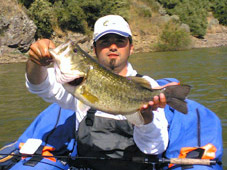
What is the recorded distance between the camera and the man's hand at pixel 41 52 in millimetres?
2492

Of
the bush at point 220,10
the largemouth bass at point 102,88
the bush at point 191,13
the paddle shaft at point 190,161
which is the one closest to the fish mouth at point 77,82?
the largemouth bass at point 102,88

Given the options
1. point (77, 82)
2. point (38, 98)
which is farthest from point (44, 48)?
point (38, 98)

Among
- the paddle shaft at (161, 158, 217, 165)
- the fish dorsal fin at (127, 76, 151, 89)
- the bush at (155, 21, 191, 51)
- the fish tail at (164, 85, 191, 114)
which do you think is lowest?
the paddle shaft at (161, 158, 217, 165)

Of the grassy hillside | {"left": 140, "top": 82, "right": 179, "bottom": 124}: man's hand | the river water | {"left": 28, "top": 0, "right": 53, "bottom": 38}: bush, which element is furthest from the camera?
the grassy hillside

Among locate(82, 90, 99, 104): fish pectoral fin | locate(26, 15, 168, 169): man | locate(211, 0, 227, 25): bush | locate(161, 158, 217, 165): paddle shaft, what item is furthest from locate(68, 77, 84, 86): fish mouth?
locate(211, 0, 227, 25): bush

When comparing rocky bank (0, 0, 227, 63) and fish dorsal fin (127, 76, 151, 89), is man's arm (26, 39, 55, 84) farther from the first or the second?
rocky bank (0, 0, 227, 63)

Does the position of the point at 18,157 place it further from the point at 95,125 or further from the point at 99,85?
the point at 99,85

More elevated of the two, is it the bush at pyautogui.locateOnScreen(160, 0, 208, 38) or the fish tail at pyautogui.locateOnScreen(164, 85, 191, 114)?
the bush at pyautogui.locateOnScreen(160, 0, 208, 38)

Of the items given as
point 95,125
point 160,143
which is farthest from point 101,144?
point 160,143

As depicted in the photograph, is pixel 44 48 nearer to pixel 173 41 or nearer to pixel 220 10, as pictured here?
pixel 173 41

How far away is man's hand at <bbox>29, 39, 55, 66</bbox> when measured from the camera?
249cm

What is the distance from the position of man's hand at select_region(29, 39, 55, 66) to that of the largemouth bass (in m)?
0.08

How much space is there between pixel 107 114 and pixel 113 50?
0.80 metres

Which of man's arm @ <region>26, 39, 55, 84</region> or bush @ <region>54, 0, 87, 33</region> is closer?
man's arm @ <region>26, 39, 55, 84</region>
